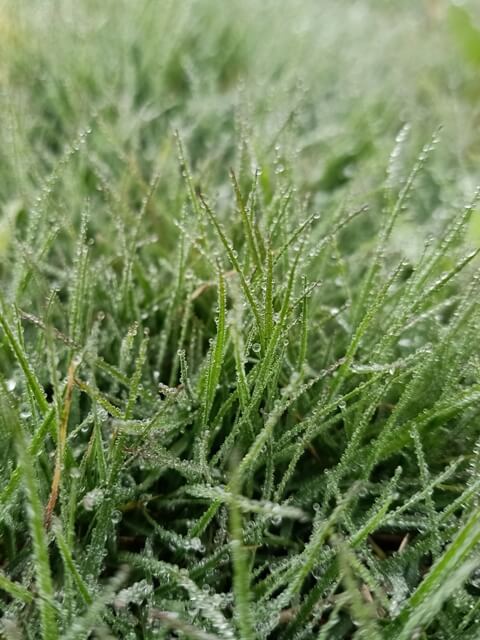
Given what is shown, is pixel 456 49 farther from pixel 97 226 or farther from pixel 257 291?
pixel 257 291

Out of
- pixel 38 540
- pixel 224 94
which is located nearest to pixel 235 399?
pixel 38 540

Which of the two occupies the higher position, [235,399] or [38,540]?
[235,399]

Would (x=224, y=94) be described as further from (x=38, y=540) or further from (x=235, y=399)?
(x=38, y=540)

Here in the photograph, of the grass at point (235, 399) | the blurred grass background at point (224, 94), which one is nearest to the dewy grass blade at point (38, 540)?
the grass at point (235, 399)

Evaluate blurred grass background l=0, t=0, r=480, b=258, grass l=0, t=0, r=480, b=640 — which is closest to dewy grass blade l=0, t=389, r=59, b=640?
grass l=0, t=0, r=480, b=640

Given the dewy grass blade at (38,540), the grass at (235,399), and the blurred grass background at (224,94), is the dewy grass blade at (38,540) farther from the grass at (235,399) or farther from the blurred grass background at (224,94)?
the blurred grass background at (224,94)

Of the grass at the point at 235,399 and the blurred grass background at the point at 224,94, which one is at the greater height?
the blurred grass background at the point at 224,94

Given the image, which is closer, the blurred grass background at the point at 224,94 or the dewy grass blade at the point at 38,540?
the dewy grass blade at the point at 38,540

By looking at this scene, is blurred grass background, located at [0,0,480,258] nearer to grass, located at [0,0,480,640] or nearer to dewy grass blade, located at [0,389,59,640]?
grass, located at [0,0,480,640]

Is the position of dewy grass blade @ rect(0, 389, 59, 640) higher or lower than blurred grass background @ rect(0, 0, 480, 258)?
lower
